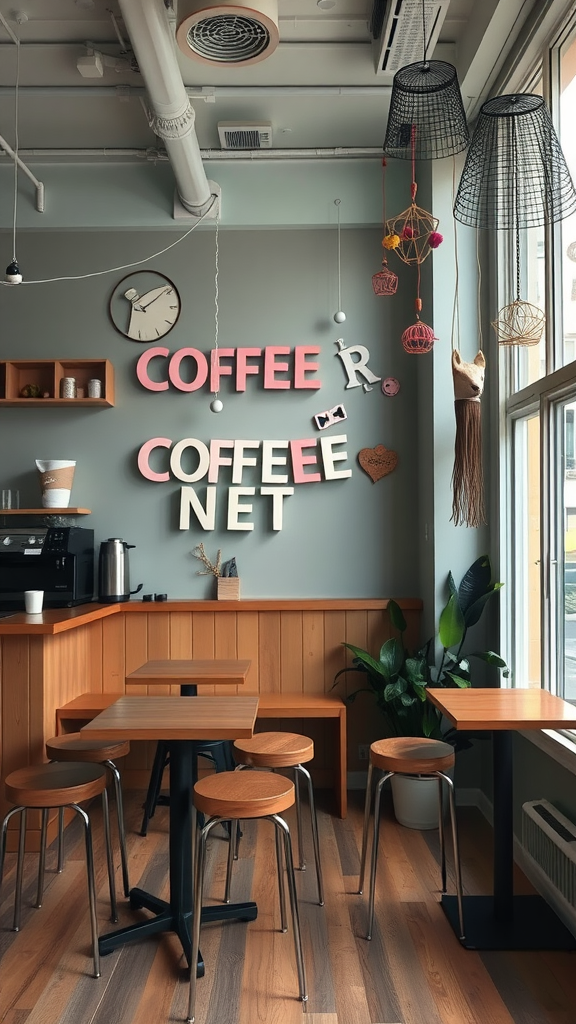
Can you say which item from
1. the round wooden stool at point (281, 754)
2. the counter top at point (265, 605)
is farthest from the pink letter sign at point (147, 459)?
the round wooden stool at point (281, 754)

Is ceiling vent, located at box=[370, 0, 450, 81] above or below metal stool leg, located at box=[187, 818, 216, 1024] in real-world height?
above

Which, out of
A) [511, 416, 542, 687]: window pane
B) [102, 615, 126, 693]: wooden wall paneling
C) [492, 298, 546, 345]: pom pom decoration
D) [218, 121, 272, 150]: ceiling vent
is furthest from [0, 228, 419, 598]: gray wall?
[492, 298, 546, 345]: pom pom decoration

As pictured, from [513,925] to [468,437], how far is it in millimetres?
1979

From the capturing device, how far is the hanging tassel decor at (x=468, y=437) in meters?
3.55

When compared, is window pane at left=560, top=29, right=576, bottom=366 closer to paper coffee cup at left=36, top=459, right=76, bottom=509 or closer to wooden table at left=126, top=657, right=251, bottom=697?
wooden table at left=126, top=657, right=251, bottom=697

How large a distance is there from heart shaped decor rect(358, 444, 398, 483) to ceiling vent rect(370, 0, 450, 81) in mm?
1894

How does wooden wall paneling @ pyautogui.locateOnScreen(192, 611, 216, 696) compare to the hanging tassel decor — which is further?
wooden wall paneling @ pyautogui.locateOnScreen(192, 611, 216, 696)

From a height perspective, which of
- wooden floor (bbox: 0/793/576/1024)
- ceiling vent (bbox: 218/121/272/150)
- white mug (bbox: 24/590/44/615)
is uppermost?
ceiling vent (bbox: 218/121/272/150)

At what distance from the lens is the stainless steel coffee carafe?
14.0 ft

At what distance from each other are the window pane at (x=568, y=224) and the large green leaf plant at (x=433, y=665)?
1.23 meters

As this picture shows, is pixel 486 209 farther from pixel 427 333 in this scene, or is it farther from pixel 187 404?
pixel 187 404

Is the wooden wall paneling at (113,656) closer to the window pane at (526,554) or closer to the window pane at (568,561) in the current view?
the window pane at (526,554)

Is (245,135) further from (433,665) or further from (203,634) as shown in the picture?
(433,665)

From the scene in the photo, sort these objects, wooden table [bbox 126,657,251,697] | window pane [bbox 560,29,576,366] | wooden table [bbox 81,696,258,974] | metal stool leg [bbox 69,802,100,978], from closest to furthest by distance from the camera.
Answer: wooden table [bbox 81,696,258,974], metal stool leg [bbox 69,802,100,978], window pane [bbox 560,29,576,366], wooden table [bbox 126,657,251,697]
